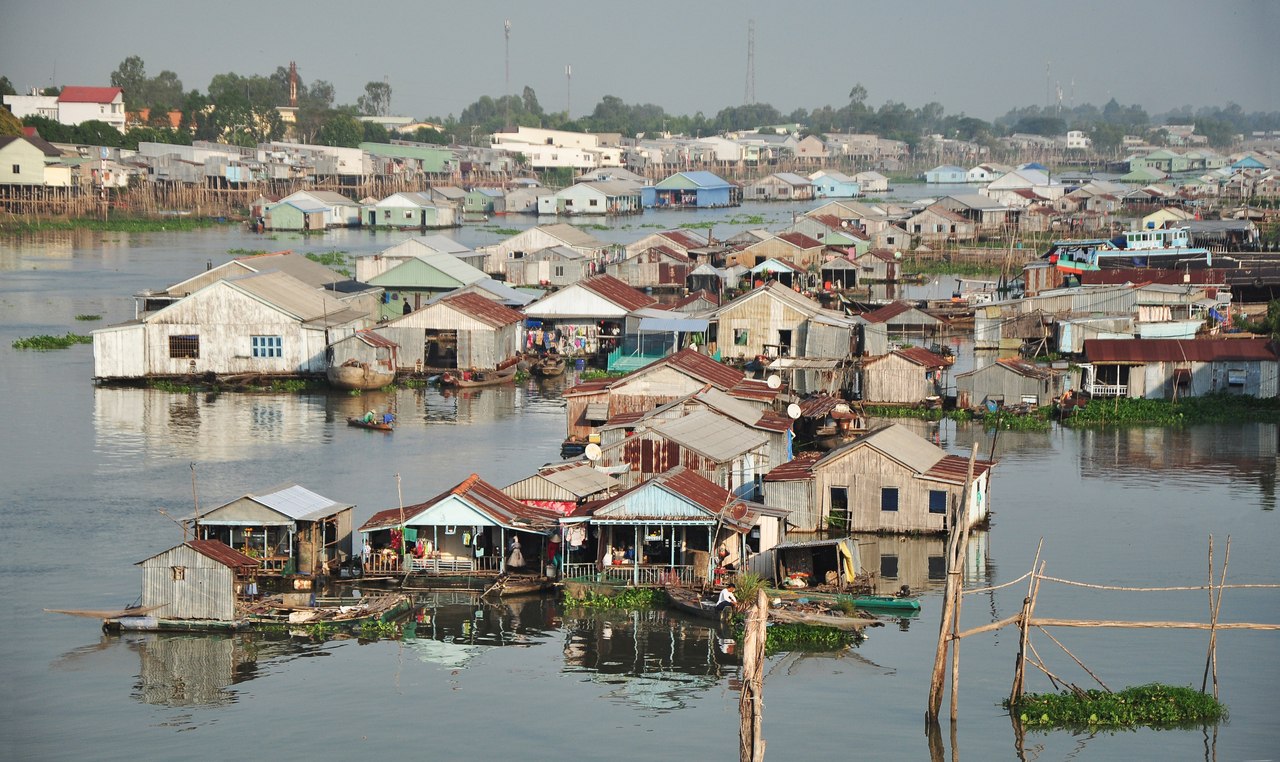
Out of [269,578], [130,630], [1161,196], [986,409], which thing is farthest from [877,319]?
[1161,196]

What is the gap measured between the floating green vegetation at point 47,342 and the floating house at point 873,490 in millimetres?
24087

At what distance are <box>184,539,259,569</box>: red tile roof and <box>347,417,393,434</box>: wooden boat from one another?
945 cm

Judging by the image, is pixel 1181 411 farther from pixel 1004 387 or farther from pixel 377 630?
pixel 377 630

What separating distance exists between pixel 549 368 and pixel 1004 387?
11.0m

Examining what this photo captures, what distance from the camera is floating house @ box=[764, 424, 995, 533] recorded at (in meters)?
18.7

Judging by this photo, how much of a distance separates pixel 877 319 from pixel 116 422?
752 inches

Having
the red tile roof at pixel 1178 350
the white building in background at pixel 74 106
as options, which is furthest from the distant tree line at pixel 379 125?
the red tile roof at pixel 1178 350

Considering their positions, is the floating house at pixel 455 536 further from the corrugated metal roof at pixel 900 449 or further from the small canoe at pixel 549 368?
the small canoe at pixel 549 368

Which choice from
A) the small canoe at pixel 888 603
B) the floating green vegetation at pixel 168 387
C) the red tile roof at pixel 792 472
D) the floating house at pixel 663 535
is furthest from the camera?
the floating green vegetation at pixel 168 387

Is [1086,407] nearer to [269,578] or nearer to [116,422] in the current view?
[269,578]

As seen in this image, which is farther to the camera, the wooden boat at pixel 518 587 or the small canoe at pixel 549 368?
the small canoe at pixel 549 368

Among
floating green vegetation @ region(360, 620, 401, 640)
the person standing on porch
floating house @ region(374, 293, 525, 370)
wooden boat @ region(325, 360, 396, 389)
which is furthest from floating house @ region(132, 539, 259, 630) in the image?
floating house @ region(374, 293, 525, 370)

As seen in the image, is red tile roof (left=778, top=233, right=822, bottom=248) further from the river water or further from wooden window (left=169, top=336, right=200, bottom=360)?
wooden window (left=169, top=336, right=200, bottom=360)

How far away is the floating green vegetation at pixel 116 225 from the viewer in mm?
66000
